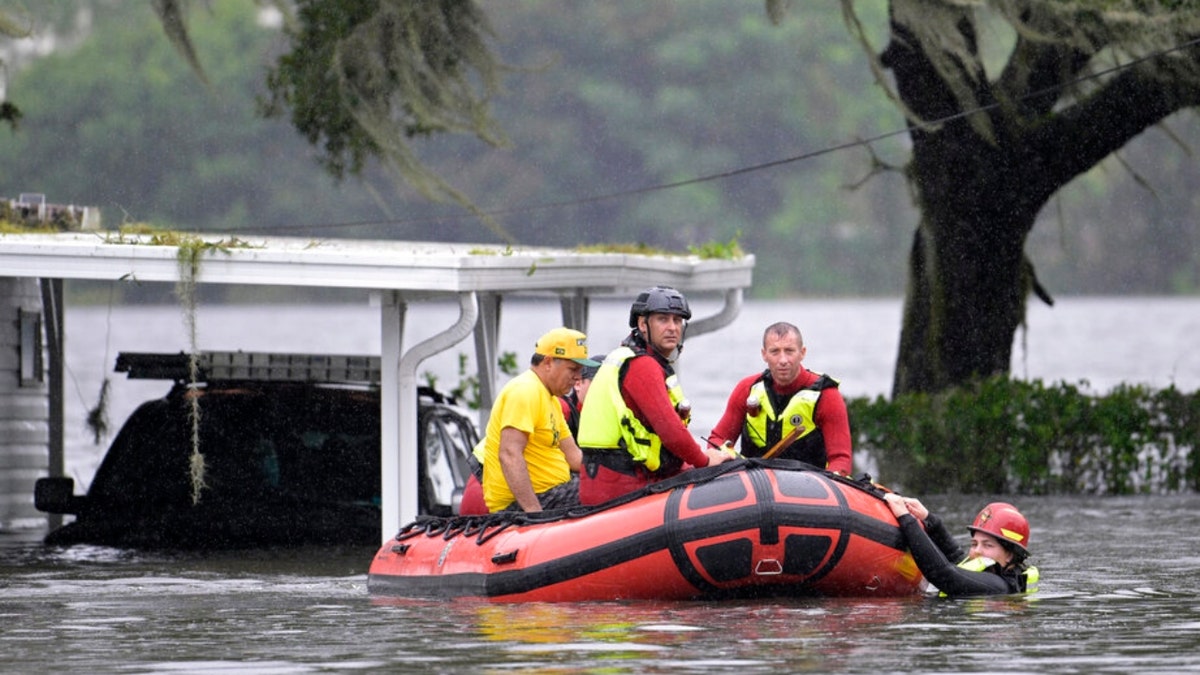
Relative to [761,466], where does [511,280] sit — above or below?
above

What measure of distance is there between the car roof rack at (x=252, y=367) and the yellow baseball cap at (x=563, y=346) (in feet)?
15.1

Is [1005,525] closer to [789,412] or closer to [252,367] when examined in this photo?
[789,412]

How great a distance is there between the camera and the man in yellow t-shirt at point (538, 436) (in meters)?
12.0

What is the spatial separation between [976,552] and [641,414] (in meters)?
2.12

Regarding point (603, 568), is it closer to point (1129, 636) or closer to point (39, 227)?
point (1129, 636)

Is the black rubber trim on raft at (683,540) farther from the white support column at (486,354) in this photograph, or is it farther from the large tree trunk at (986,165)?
the large tree trunk at (986,165)

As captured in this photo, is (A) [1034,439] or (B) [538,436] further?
(A) [1034,439]

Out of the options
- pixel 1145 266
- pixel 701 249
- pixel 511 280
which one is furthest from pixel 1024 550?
pixel 1145 266

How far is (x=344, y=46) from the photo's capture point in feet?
60.7

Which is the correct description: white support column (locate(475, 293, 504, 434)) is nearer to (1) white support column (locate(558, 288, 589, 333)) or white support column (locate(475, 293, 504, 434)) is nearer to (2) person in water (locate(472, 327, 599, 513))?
(1) white support column (locate(558, 288, 589, 333))

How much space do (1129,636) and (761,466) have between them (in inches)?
86.1

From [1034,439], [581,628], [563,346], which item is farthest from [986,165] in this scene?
[581,628]

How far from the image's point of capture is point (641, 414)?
1140cm

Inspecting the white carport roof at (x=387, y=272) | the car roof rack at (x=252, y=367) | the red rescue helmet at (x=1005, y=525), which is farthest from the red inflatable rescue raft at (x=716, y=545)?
the car roof rack at (x=252, y=367)
